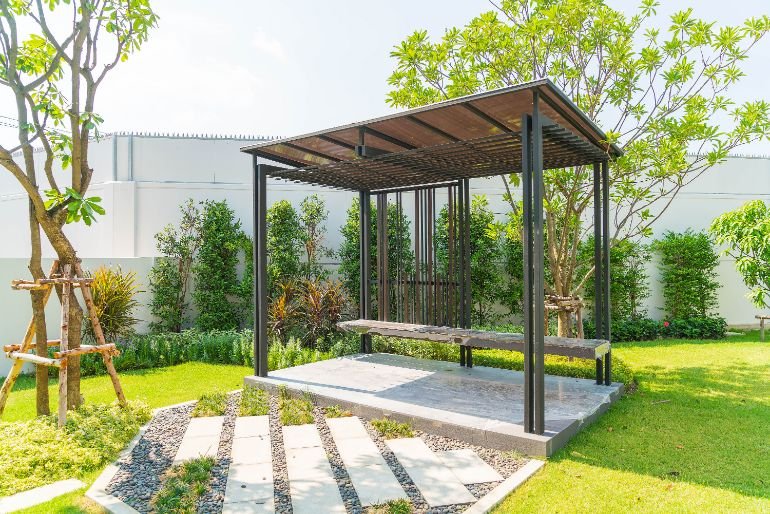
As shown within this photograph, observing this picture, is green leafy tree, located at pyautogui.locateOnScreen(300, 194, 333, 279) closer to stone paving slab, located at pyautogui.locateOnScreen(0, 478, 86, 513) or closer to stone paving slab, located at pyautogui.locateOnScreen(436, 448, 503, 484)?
stone paving slab, located at pyautogui.locateOnScreen(436, 448, 503, 484)

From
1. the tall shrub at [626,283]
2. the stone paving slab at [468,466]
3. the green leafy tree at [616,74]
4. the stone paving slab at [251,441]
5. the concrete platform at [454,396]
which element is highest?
the green leafy tree at [616,74]

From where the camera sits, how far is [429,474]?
3.30 m

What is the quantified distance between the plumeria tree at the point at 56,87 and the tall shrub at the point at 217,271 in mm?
4325

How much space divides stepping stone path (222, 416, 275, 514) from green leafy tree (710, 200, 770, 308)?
8295mm

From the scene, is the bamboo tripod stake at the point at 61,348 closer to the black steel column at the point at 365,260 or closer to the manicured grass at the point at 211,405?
the manicured grass at the point at 211,405

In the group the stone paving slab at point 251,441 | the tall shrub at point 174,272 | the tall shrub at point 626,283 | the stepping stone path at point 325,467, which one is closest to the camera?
the stepping stone path at point 325,467

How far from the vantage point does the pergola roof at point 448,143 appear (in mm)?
4152

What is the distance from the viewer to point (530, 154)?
158 inches

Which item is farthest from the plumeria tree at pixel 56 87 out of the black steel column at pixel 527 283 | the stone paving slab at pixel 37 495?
the black steel column at pixel 527 283

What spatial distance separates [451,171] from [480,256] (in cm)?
381

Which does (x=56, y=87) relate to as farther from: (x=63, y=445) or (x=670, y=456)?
(x=670, y=456)

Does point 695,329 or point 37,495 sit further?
point 695,329

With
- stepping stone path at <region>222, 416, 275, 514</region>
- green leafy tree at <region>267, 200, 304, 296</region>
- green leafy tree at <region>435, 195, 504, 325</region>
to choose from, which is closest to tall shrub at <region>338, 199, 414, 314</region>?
green leafy tree at <region>435, 195, 504, 325</region>

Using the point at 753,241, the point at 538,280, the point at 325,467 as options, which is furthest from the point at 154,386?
the point at 753,241
